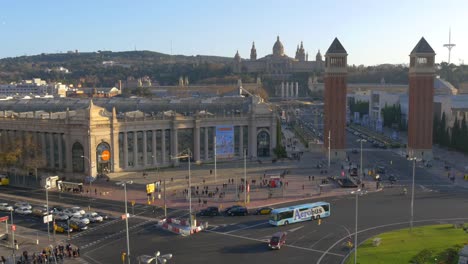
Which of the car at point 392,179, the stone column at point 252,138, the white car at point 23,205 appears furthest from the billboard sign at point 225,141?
the white car at point 23,205

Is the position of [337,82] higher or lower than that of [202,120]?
higher

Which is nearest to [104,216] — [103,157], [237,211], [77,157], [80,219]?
[80,219]

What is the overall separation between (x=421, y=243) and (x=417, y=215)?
42.4ft

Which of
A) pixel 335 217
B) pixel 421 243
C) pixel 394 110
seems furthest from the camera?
pixel 394 110

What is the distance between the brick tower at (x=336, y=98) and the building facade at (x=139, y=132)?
13.3 metres

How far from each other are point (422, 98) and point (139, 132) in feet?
185

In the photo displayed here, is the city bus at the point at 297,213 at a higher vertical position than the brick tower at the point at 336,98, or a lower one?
lower

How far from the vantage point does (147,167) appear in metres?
89.4

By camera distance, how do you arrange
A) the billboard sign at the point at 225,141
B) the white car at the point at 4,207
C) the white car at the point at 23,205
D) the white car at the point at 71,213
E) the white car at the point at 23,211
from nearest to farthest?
the white car at the point at 71,213, the white car at the point at 23,211, the white car at the point at 23,205, the white car at the point at 4,207, the billboard sign at the point at 225,141

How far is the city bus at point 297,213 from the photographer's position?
2094 inches

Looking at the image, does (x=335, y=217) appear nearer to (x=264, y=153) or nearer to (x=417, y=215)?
(x=417, y=215)

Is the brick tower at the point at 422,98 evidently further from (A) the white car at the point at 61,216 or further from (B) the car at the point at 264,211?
(A) the white car at the point at 61,216

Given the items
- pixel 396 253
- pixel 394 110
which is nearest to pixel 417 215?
pixel 396 253

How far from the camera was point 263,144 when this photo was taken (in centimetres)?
9862
